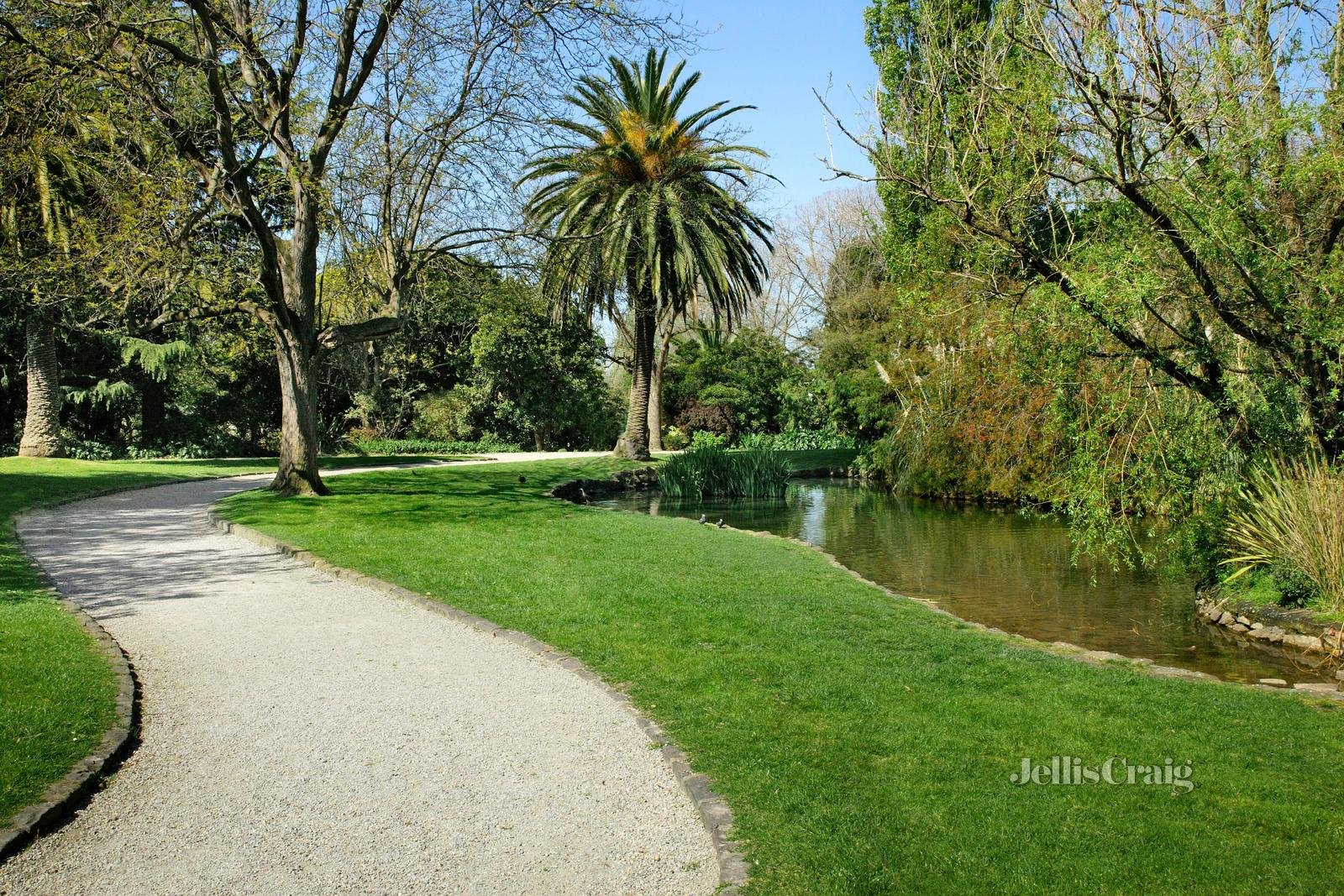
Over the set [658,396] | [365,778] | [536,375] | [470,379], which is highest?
[536,375]

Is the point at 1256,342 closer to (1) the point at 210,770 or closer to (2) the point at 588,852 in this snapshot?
(2) the point at 588,852

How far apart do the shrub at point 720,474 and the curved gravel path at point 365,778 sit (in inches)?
587

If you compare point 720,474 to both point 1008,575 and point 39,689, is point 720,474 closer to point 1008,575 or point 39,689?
point 1008,575

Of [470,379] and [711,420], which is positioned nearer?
[470,379]

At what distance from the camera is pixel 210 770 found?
462 centimetres

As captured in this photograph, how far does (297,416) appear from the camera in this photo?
16.0 m

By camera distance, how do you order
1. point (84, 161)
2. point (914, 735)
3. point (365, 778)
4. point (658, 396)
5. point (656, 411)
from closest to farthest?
point (365, 778) < point (914, 735) < point (84, 161) < point (656, 411) < point (658, 396)

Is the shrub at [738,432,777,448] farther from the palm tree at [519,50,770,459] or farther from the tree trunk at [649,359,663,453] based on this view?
the palm tree at [519,50,770,459]

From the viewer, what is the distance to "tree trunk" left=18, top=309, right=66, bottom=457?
941 inches

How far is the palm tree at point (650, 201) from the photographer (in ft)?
84.2

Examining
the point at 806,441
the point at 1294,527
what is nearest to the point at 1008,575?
the point at 1294,527

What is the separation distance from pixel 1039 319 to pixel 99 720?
813 centimetres

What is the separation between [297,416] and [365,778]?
496 inches

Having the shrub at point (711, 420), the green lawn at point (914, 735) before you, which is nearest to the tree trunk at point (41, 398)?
the green lawn at point (914, 735)
